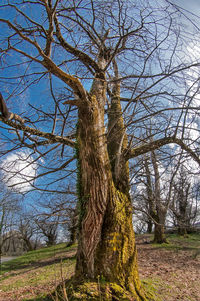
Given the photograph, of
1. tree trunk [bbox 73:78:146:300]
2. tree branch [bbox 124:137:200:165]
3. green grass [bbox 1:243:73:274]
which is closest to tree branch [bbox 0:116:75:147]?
tree trunk [bbox 73:78:146:300]

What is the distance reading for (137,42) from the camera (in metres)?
3.66

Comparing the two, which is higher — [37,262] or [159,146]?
[159,146]

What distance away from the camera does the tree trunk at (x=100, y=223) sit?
2555mm

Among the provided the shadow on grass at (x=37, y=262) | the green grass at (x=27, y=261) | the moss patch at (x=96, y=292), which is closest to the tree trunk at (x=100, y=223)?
the moss patch at (x=96, y=292)

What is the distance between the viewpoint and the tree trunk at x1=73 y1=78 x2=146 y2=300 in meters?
2.55

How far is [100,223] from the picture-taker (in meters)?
2.73

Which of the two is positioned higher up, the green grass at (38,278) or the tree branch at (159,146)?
the tree branch at (159,146)

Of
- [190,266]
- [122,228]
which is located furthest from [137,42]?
[190,266]

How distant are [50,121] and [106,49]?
7.04 ft

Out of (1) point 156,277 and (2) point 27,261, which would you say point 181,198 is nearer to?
(1) point 156,277

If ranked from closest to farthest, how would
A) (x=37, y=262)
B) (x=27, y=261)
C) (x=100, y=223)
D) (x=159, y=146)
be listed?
(x=100, y=223), (x=159, y=146), (x=37, y=262), (x=27, y=261)

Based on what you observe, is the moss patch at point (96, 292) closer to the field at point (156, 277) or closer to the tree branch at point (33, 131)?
the field at point (156, 277)

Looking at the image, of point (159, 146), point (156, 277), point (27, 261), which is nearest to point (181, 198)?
point (156, 277)

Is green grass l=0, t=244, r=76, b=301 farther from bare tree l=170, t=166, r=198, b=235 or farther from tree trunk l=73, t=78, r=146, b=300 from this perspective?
bare tree l=170, t=166, r=198, b=235
